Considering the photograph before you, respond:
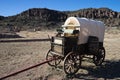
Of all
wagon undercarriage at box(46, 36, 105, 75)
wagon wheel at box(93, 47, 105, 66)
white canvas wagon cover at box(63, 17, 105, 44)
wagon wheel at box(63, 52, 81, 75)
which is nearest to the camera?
wagon wheel at box(63, 52, 81, 75)

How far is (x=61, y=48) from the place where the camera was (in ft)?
37.1

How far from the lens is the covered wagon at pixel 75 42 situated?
11.2 m

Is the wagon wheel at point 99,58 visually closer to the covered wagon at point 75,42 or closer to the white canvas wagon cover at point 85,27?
the covered wagon at point 75,42

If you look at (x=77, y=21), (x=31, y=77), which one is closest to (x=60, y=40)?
(x=77, y=21)

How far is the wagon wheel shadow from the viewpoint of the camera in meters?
11.2

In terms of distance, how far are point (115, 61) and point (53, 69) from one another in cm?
457

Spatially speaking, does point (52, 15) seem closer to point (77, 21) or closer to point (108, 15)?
point (108, 15)

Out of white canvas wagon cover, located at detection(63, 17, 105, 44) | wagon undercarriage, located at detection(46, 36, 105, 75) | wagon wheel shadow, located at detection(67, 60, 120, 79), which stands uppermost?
white canvas wagon cover, located at detection(63, 17, 105, 44)

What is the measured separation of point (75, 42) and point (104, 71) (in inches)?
89.9

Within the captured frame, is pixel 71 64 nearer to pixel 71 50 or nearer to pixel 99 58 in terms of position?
pixel 71 50

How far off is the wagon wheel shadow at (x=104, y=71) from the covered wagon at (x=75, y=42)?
484mm

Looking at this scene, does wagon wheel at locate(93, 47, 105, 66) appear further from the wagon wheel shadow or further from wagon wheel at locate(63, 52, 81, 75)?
wagon wheel at locate(63, 52, 81, 75)

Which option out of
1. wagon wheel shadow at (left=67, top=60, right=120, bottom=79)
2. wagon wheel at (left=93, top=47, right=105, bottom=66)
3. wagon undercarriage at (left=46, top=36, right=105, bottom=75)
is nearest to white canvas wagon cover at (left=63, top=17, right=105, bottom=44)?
wagon undercarriage at (left=46, top=36, right=105, bottom=75)

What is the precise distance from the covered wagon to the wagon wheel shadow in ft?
1.59
